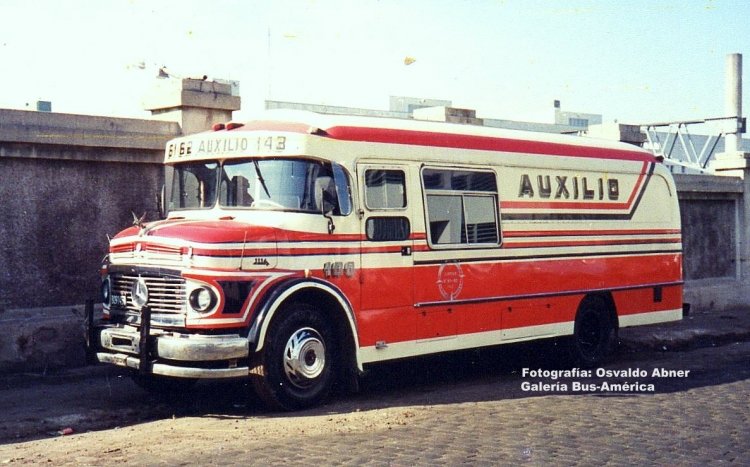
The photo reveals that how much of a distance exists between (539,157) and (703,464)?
5520 mm

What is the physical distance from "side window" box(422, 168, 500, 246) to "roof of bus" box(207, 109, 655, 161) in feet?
1.16

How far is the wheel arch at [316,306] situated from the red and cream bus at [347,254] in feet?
0.05

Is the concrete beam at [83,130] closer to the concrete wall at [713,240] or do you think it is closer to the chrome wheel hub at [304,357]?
the chrome wheel hub at [304,357]

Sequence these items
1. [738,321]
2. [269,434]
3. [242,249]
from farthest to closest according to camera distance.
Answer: [738,321] < [242,249] < [269,434]

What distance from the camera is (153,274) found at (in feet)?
30.2

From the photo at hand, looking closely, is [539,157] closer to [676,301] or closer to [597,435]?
[676,301]

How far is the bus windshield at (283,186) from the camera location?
958 cm

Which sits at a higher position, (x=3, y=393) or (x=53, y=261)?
(x=53, y=261)

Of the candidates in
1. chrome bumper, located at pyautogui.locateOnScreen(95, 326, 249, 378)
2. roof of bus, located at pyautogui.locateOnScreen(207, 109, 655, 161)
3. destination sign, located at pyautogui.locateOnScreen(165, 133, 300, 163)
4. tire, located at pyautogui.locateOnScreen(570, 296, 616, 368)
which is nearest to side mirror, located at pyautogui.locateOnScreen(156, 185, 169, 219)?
destination sign, located at pyautogui.locateOnScreen(165, 133, 300, 163)

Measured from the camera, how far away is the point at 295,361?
9.31 metres

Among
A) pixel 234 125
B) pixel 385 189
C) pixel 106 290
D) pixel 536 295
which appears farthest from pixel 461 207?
pixel 106 290

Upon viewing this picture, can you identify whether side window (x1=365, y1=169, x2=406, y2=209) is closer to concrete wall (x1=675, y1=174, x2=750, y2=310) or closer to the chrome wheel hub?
the chrome wheel hub

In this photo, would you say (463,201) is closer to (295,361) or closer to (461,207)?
(461,207)

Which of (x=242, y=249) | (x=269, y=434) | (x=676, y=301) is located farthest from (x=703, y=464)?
(x=676, y=301)
